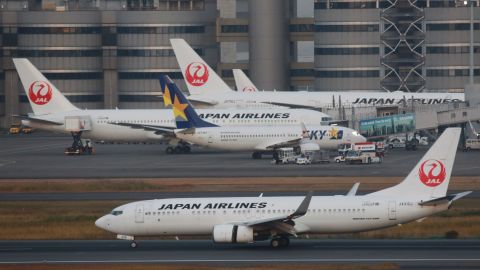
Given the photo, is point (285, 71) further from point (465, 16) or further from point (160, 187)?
point (160, 187)

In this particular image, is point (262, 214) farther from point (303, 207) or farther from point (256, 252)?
point (303, 207)

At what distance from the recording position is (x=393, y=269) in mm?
49438

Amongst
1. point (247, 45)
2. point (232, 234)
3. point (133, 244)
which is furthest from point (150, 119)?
point (232, 234)

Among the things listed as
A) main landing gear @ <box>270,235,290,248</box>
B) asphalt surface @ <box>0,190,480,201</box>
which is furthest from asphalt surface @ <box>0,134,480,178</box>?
main landing gear @ <box>270,235,290,248</box>

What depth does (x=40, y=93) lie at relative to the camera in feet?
430

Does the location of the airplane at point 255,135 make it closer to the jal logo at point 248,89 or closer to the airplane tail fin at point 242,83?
the jal logo at point 248,89

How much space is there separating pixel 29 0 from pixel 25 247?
14171 centimetres

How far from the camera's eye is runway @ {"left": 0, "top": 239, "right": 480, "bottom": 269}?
52625mm

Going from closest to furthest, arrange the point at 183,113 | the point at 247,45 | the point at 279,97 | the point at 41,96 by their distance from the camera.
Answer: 1. the point at 183,113
2. the point at 41,96
3. the point at 279,97
4. the point at 247,45

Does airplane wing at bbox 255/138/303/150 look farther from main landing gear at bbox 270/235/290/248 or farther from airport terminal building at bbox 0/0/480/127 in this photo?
airport terminal building at bbox 0/0/480/127

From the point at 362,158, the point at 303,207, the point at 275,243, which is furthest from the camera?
the point at 362,158

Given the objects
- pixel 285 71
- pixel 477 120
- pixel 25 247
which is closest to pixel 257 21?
pixel 285 71

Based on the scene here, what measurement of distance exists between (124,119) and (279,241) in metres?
73.4

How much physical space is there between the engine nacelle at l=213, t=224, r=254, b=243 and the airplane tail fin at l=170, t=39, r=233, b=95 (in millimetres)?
99961
